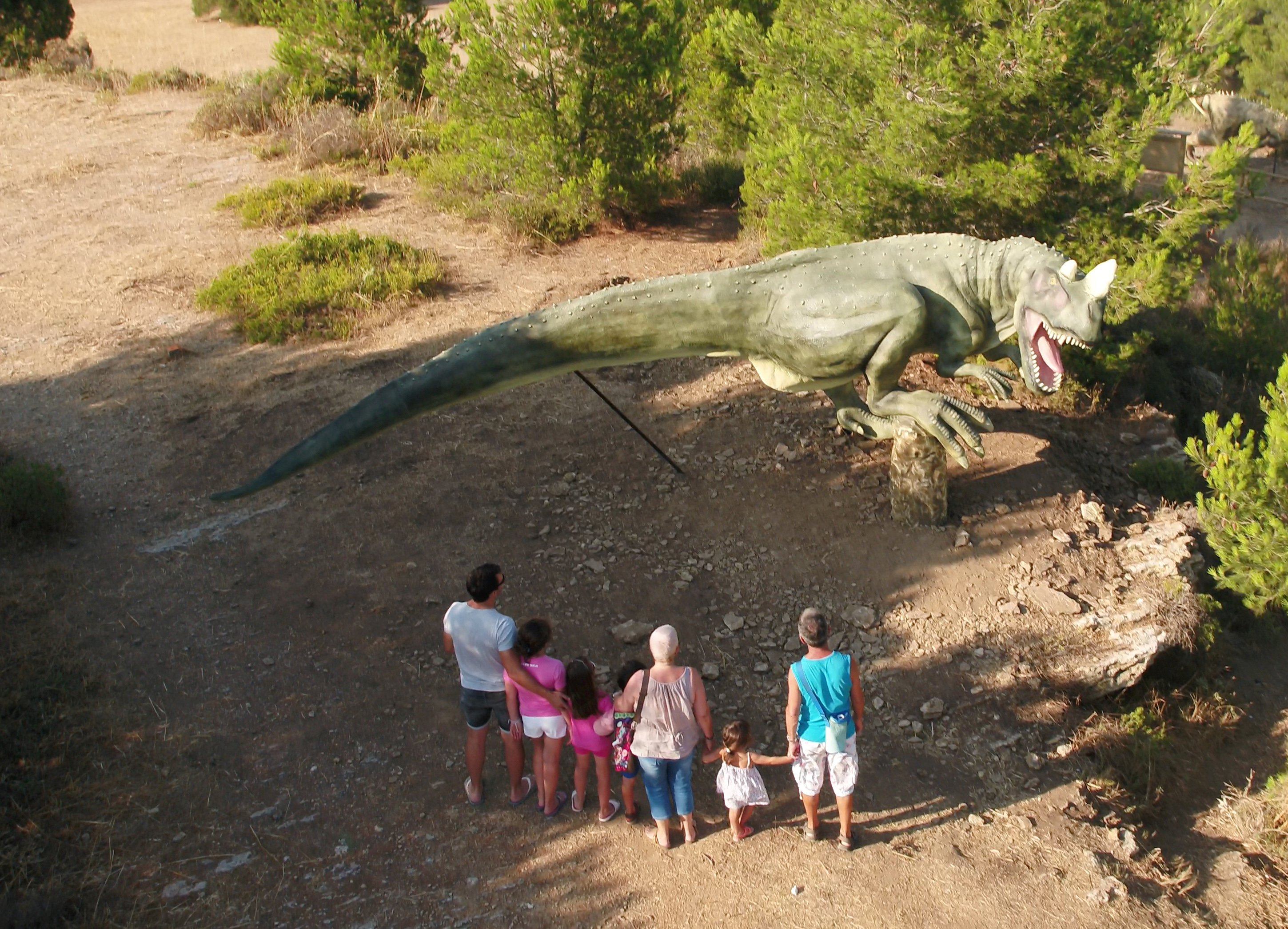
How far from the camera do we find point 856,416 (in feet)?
25.7

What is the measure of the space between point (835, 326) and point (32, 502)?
602cm

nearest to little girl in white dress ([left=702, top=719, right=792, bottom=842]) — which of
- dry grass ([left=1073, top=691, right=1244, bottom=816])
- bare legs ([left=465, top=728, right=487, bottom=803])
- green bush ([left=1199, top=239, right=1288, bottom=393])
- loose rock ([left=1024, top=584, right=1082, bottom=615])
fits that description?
bare legs ([left=465, top=728, right=487, bottom=803])

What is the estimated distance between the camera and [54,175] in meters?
15.7

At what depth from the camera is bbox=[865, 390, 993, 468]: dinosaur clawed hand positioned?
693 centimetres

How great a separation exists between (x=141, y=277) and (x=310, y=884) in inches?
371

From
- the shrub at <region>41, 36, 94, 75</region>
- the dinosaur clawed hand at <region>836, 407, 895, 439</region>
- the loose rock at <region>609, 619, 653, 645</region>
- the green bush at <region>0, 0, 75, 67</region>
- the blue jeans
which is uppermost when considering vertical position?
the green bush at <region>0, 0, 75, 67</region>

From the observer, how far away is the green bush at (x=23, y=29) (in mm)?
20781

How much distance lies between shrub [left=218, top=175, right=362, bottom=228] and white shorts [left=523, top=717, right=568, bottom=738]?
10253 mm

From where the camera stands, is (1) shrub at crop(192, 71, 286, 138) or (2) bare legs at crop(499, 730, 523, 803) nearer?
(2) bare legs at crop(499, 730, 523, 803)

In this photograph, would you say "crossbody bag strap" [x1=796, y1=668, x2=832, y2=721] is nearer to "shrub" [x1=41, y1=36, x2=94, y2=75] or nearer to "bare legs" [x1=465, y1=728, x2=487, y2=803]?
"bare legs" [x1=465, y1=728, x2=487, y2=803]

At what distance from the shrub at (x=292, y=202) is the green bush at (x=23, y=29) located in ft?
34.1

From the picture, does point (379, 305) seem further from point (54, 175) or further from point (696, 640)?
point (54, 175)

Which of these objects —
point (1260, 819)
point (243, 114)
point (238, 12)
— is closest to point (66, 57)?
point (243, 114)

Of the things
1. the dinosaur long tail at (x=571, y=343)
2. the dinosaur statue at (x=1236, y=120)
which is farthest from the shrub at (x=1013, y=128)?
the dinosaur statue at (x=1236, y=120)
